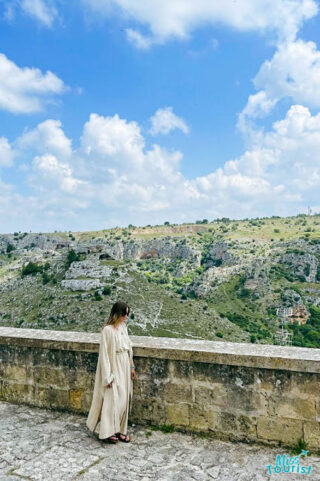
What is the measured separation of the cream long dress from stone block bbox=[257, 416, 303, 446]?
1.28 metres

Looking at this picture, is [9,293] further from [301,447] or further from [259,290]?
[301,447]

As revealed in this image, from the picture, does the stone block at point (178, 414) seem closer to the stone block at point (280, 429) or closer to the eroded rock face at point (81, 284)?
the stone block at point (280, 429)

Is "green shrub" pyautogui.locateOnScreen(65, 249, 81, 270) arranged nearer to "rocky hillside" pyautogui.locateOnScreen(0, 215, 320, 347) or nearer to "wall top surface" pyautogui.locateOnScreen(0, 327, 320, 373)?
"rocky hillside" pyautogui.locateOnScreen(0, 215, 320, 347)

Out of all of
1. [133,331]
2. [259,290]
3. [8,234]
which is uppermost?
[8,234]

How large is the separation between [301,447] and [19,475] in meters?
2.41

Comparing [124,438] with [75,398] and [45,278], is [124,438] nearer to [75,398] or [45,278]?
[75,398]

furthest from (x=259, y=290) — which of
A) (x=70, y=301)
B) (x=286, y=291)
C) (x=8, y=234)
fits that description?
(x=8, y=234)

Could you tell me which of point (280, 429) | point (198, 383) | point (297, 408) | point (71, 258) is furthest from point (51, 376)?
point (71, 258)

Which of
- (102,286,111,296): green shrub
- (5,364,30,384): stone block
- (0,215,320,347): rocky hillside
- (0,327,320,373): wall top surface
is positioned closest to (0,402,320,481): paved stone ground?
(5,364,30,384): stone block

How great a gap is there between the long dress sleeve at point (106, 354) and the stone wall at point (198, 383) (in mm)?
475

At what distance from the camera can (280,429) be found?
136 inches

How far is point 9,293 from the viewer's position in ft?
198

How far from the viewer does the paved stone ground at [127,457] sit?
3.05 metres

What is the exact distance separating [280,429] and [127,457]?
140 centimetres
